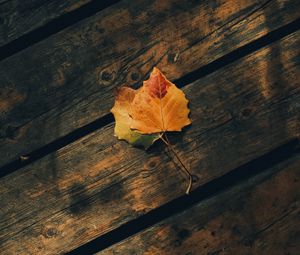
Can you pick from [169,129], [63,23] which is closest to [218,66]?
[169,129]

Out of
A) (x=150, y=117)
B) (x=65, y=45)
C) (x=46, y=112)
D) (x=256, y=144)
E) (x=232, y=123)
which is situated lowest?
(x=256, y=144)

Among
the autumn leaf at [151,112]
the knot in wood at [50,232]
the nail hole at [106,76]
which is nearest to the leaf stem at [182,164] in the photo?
the autumn leaf at [151,112]

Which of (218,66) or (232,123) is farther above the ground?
(218,66)

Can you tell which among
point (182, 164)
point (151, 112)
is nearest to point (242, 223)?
point (182, 164)

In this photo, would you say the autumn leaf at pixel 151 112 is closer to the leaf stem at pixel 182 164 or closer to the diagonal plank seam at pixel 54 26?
the leaf stem at pixel 182 164

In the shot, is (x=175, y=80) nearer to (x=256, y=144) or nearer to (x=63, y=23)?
(x=256, y=144)
